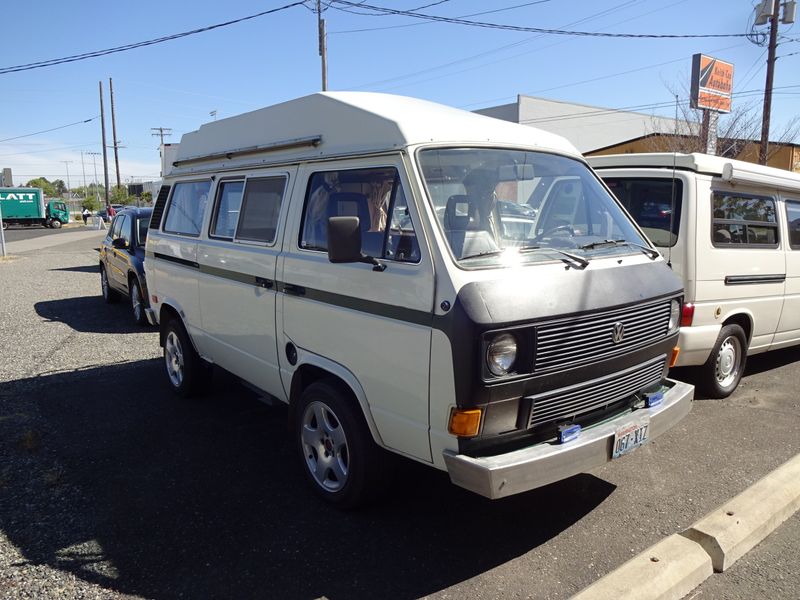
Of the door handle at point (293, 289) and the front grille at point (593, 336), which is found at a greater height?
the door handle at point (293, 289)

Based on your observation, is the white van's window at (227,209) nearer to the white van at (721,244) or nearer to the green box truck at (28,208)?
the white van at (721,244)

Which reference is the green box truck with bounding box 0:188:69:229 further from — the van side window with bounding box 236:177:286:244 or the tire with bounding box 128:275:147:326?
the van side window with bounding box 236:177:286:244

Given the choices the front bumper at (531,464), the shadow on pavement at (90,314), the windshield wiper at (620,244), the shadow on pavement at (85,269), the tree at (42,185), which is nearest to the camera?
the front bumper at (531,464)

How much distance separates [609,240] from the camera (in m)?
3.95

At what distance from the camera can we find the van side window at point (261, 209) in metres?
4.30

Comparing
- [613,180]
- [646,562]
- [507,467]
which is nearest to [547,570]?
[646,562]

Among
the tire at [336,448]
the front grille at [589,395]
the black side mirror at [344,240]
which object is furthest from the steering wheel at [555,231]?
the tire at [336,448]

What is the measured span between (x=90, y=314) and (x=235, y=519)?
8069 millimetres

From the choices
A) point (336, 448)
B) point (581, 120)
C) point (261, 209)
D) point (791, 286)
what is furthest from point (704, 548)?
point (581, 120)

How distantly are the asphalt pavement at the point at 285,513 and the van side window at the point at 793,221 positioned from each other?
1741mm

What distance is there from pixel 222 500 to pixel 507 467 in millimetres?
2068

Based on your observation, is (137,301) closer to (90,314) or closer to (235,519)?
(90,314)

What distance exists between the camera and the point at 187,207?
19.1ft

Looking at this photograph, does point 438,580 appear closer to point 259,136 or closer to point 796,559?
point 796,559
